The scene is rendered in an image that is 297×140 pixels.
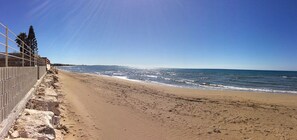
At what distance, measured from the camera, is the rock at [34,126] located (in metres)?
3.98

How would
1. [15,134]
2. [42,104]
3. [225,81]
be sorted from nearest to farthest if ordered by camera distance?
[15,134], [42,104], [225,81]

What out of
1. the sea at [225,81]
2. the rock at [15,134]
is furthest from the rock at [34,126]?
the sea at [225,81]

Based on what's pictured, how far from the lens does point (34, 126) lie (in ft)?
13.9

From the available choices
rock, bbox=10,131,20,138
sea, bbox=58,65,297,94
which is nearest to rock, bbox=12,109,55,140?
rock, bbox=10,131,20,138

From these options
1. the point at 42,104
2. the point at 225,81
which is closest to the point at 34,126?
the point at 42,104

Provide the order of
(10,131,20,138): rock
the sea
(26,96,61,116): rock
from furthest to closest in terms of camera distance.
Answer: the sea < (26,96,61,116): rock < (10,131,20,138): rock

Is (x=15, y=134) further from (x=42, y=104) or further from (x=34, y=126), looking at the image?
(x=42, y=104)

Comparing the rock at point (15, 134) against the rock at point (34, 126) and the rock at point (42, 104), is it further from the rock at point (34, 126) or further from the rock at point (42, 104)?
the rock at point (42, 104)

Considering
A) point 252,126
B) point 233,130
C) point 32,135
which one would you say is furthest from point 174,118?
point 32,135

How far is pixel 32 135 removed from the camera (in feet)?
13.0

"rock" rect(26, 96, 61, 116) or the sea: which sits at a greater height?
"rock" rect(26, 96, 61, 116)

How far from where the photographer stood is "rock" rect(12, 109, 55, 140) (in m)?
3.98

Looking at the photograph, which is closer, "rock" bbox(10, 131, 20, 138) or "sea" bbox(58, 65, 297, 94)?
"rock" bbox(10, 131, 20, 138)

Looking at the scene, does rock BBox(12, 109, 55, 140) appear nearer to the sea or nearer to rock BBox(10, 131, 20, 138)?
rock BBox(10, 131, 20, 138)
